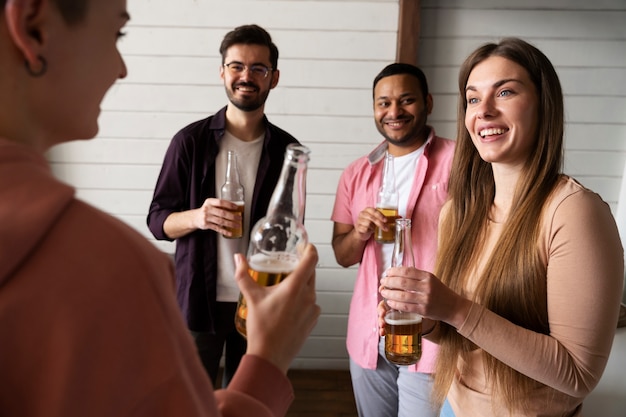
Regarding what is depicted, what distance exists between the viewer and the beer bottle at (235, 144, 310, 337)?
2.76 ft

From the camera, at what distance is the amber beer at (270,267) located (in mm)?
837

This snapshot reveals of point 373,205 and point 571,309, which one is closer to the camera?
point 571,309

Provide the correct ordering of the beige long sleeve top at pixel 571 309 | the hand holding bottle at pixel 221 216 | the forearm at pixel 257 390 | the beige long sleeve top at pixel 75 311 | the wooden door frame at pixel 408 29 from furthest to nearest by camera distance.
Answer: the wooden door frame at pixel 408 29 → the hand holding bottle at pixel 221 216 → the beige long sleeve top at pixel 571 309 → the forearm at pixel 257 390 → the beige long sleeve top at pixel 75 311

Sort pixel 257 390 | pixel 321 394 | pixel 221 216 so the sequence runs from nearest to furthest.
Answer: pixel 257 390 → pixel 221 216 → pixel 321 394

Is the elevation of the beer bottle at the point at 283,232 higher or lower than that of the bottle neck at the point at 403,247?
higher

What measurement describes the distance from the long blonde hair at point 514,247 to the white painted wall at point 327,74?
167 centimetres

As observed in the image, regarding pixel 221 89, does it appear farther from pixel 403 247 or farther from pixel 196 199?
pixel 403 247

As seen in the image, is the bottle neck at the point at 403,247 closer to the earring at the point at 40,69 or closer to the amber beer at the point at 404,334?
the amber beer at the point at 404,334

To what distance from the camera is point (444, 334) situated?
4.50ft

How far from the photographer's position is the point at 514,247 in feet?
3.96

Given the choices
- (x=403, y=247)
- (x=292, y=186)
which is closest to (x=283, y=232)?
(x=292, y=186)

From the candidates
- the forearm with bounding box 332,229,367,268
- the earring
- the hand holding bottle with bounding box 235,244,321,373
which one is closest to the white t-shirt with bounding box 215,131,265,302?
the forearm with bounding box 332,229,367,268

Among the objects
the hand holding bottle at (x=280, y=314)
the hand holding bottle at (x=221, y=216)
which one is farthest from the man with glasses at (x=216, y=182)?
the hand holding bottle at (x=280, y=314)

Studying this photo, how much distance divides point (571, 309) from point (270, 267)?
2.37 feet
